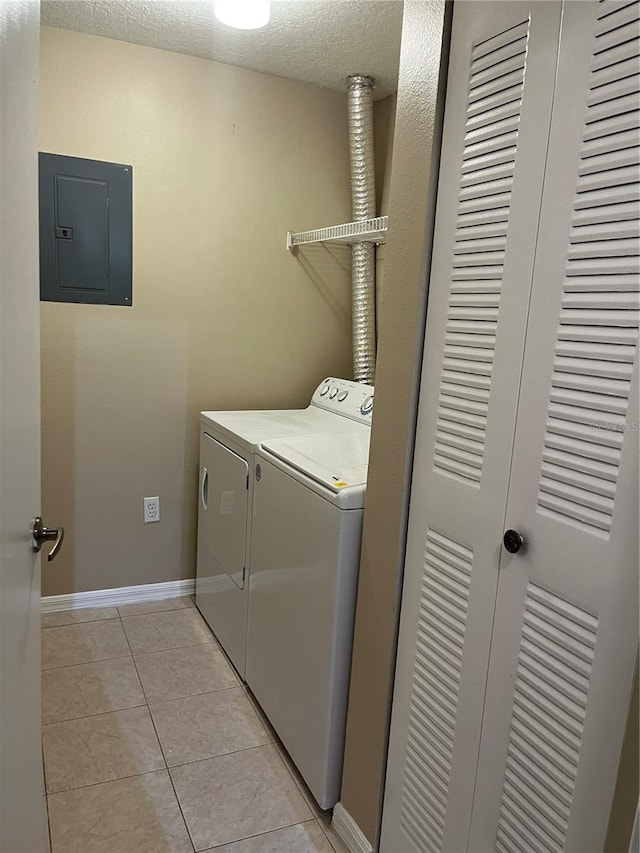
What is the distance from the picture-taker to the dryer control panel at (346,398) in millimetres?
2574

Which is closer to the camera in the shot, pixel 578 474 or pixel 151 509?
pixel 578 474

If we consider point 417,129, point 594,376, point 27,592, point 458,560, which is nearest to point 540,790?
point 458,560

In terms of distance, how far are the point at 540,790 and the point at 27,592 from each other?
971mm

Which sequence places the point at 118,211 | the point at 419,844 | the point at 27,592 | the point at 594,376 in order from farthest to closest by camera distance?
the point at 118,211 → the point at 419,844 → the point at 27,592 → the point at 594,376

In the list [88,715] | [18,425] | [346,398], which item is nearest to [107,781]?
[88,715]

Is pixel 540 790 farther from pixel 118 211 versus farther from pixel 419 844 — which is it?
pixel 118 211

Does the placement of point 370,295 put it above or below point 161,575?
above

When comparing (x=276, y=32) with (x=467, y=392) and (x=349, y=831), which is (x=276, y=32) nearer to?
(x=467, y=392)

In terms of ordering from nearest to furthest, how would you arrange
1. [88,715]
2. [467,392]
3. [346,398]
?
[467,392]
[88,715]
[346,398]

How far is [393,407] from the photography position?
4.75 ft

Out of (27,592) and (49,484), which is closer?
(27,592)

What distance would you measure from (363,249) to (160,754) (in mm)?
2177

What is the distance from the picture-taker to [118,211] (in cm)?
259

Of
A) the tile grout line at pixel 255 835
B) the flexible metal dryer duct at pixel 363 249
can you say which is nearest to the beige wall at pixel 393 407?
the tile grout line at pixel 255 835
